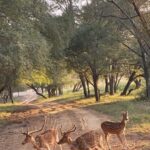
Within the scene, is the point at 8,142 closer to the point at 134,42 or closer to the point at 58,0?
the point at 58,0

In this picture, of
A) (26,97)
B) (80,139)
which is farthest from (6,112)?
(26,97)

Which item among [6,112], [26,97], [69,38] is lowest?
[6,112]

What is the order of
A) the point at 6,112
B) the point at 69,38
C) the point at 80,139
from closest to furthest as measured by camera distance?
the point at 80,139 < the point at 69,38 < the point at 6,112

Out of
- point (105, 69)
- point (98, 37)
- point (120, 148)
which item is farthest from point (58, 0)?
point (120, 148)

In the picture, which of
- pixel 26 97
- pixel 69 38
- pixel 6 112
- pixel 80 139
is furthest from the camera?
pixel 26 97

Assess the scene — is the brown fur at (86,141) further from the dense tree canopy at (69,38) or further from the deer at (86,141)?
the dense tree canopy at (69,38)

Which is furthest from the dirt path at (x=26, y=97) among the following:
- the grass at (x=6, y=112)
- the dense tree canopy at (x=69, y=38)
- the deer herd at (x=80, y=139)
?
the deer herd at (x=80, y=139)

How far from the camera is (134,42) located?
45.6m

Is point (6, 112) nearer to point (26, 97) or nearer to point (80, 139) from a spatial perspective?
point (80, 139)

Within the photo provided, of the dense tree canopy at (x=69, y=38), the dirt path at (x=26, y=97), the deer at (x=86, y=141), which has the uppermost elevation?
the dense tree canopy at (x=69, y=38)

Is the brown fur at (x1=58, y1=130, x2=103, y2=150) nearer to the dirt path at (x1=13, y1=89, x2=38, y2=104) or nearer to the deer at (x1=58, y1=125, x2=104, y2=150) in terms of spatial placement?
the deer at (x1=58, y1=125, x2=104, y2=150)

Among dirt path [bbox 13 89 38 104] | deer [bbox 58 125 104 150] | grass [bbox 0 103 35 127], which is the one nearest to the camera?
deer [bbox 58 125 104 150]

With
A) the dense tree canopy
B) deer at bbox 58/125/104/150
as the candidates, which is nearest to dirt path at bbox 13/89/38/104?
the dense tree canopy

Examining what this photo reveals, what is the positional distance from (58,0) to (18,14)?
15.2 metres
